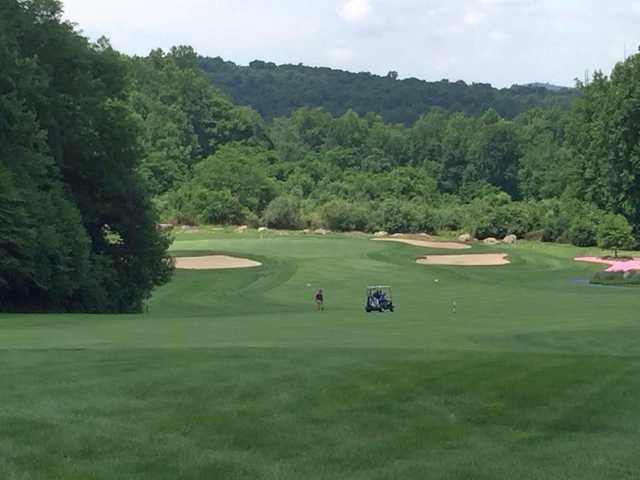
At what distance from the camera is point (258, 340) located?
18312 mm

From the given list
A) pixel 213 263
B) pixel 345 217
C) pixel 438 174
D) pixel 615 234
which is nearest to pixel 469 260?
pixel 615 234

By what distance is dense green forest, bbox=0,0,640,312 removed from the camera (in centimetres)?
3378

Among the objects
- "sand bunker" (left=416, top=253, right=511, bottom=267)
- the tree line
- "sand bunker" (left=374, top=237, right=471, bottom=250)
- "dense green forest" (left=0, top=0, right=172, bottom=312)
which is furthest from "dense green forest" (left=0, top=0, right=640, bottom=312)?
"sand bunker" (left=416, top=253, right=511, bottom=267)

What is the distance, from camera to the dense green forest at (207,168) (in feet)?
111

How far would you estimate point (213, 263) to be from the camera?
58.8 metres

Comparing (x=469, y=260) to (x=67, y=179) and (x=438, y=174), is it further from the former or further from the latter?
(x=438, y=174)

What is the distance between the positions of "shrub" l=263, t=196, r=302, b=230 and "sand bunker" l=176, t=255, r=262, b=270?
39.7 metres

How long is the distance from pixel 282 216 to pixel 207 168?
22.2 meters

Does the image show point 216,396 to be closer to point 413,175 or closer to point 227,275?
point 227,275

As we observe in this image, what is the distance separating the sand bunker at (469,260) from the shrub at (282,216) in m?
36.3

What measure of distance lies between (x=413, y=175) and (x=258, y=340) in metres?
115

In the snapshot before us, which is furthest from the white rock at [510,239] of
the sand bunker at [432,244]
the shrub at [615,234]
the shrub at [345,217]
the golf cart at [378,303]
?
the golf cart at [378,303]

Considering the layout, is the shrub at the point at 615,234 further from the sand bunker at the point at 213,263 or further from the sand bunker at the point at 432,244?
the sand bunker at the point at 213,263

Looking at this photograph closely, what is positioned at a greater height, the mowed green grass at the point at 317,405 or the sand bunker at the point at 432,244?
the mowed green grass at the point at 317,405
